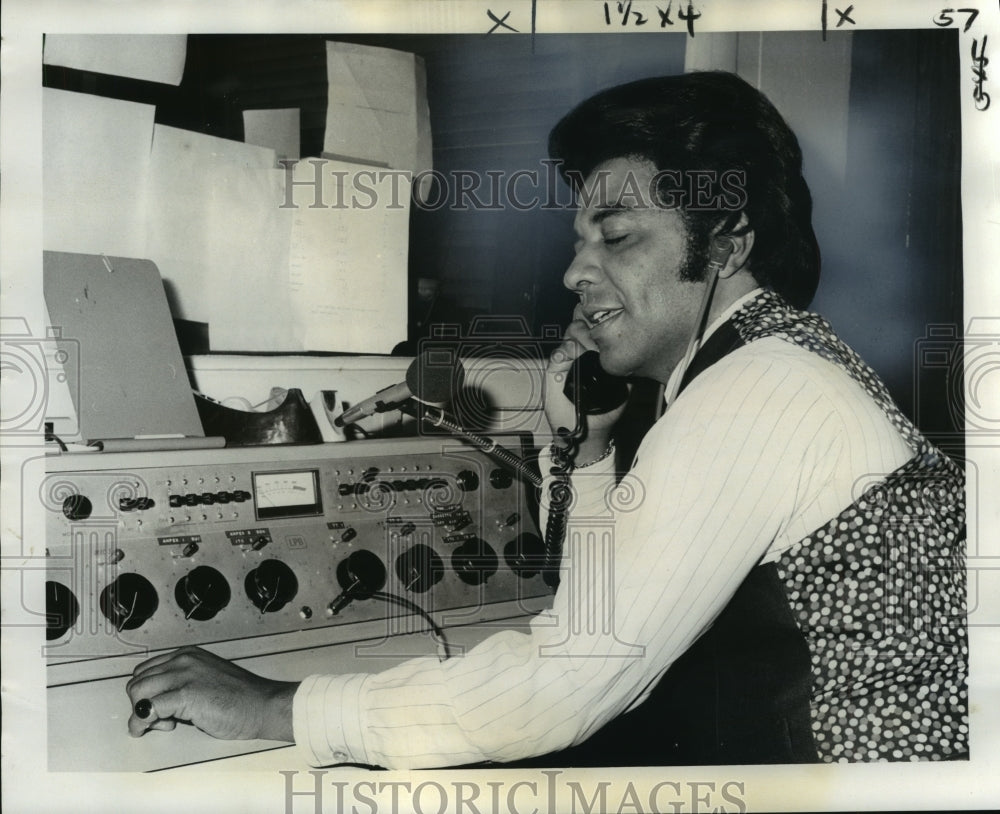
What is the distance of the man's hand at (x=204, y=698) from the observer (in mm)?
1324

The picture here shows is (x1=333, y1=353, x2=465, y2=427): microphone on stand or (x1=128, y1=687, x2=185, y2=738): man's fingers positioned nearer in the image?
(x1=128, y1=687, x2=185, y2=738): man's fingers

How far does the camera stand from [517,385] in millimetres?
1471

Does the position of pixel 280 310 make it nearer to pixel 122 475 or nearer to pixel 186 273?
pixel 186 273

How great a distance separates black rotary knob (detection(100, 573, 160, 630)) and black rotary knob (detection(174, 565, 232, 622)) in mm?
42

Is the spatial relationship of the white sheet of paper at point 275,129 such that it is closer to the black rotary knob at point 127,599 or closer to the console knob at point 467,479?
the console knob at point 467,479

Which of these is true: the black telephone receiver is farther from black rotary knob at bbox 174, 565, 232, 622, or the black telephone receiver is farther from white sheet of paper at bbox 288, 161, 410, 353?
black rotary knob at bbox 174, 565, 232, 622

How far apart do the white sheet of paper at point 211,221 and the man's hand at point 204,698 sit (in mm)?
520

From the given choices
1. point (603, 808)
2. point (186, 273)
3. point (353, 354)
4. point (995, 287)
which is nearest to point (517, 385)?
point (353, 354)

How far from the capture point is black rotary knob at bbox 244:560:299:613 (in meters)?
1.36

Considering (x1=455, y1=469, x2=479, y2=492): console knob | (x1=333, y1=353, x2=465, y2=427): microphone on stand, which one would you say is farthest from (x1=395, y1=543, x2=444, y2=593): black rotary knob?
(x1=333, y1=353, x2=465, y2=427): microphone on stand

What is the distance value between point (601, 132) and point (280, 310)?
2.01 ft

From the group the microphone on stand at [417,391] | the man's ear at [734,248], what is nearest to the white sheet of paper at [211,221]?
the microphone on stand at [417,391]

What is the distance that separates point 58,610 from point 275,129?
2.79ft

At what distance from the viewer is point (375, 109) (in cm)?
146
